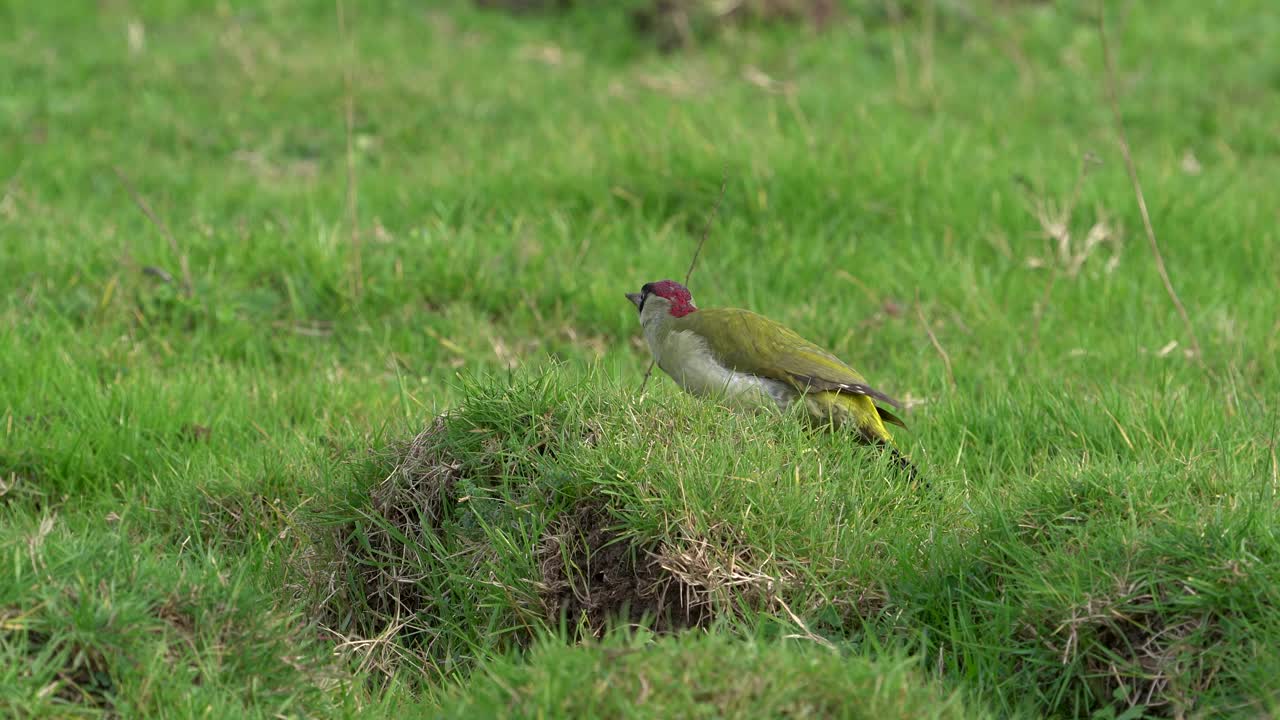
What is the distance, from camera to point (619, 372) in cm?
429

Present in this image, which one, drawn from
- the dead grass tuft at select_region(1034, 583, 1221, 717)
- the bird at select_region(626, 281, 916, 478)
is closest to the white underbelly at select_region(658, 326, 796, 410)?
the bird at select_region(626, 281, 916, 478)

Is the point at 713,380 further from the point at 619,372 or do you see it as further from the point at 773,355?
the point at 619,372

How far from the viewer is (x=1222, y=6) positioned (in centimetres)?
1070

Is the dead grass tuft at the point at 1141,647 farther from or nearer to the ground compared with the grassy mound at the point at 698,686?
nearer to the ground

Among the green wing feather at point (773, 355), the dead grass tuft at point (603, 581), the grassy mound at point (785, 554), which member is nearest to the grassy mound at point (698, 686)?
the grassy mound at point (785, 554)

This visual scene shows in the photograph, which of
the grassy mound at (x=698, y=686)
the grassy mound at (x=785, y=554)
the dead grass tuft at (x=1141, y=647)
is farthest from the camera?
the grassy mound at (x=785, y=554)

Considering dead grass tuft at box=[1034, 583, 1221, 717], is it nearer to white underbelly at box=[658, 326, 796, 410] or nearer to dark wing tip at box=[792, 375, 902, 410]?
dark wing tip at box=[792, 375, 902, 410]

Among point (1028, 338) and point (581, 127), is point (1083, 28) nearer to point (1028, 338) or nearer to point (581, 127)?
point (581, 127)

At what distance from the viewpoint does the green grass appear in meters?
3.24

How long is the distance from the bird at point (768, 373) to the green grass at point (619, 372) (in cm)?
23

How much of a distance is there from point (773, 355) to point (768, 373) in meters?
0.06

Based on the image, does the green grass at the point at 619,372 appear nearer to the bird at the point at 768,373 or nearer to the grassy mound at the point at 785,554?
Result: the grassy mound at the point at 785,554

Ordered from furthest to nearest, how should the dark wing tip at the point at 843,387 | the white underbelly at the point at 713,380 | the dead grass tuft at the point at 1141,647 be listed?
the white underbelly at the point at 713,380
the dark wing tip at the point at 843,387
the dead grass tuft at the point at 1141,647

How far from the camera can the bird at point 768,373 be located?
445 centimetres
